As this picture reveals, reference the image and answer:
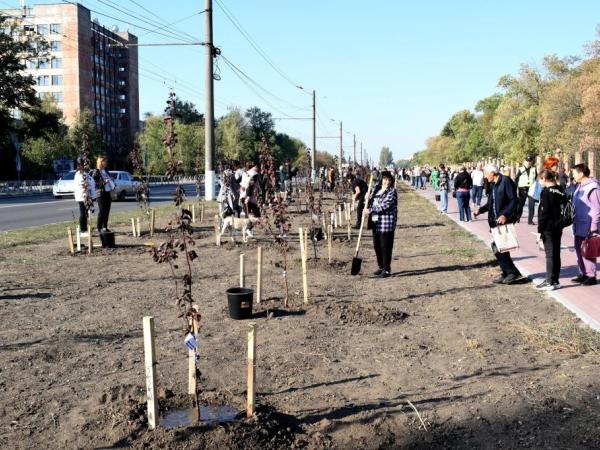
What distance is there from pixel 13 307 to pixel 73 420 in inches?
161

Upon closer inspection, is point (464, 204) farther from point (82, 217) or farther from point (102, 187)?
point (82, 217)

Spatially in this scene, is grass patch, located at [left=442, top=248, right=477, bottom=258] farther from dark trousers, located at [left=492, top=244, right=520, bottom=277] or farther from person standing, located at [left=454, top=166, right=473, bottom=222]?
person standing, located at [left=454, top=166, right=473, bottom=222]

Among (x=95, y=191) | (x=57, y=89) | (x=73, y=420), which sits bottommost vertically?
(x=73, y=420)

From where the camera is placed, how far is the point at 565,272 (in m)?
10.6

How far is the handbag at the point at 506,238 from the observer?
9367 mm

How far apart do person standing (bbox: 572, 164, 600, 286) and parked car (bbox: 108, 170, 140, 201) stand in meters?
27.3

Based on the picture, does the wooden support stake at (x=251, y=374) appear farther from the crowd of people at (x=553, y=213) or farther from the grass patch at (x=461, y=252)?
the grass patch at (x=461, y=252)

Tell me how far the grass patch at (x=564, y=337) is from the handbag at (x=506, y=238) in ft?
7.29

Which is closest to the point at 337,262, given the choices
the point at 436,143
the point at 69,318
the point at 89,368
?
the point at 69,318

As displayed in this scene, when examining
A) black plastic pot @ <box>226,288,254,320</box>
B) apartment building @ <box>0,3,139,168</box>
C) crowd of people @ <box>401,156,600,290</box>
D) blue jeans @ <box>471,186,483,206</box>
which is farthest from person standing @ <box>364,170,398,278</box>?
apartment building @ <box>0,3,139,168</box>

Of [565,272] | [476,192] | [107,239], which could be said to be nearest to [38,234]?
[107,239]

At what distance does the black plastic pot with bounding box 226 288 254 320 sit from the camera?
24.3 feet

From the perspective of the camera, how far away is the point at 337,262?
11.8m

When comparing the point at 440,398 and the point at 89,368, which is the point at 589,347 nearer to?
the point at 440,398
